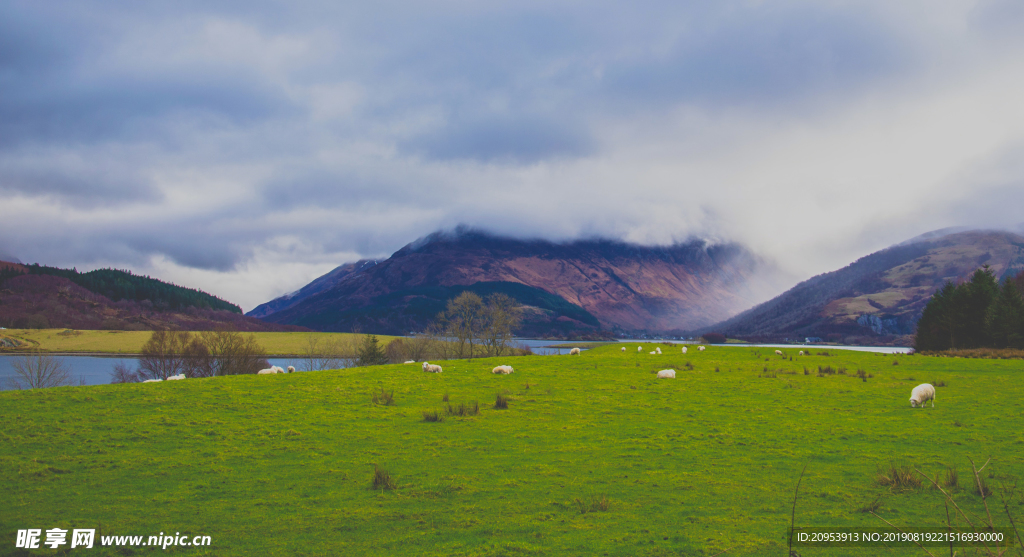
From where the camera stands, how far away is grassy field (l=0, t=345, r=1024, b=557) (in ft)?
23.9

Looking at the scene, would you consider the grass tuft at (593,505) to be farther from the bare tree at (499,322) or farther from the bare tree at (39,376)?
the bare tree at (39,376)

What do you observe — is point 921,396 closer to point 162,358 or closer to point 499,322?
point 499,322

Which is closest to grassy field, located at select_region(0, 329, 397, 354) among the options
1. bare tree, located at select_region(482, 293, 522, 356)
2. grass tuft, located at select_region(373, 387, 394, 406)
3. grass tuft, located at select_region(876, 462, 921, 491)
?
bare tree, located at select_region(482, 293, 522, 356)

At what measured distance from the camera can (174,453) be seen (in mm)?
11719

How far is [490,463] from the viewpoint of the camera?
10711 mm

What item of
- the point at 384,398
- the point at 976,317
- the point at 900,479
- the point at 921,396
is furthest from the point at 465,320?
the point at 900,479

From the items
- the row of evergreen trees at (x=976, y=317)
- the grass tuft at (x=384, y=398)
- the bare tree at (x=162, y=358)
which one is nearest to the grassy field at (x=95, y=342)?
the bare tree at (x=162, y=358)

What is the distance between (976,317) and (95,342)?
17775cm

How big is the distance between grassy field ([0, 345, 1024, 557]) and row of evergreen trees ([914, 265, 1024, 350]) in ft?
134

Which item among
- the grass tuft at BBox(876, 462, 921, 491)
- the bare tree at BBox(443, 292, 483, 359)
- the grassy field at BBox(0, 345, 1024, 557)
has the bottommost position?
the grassy field at BBox(0, 345, 1024, 557)

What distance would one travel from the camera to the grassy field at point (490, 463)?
7273 mm

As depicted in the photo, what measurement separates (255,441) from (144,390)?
29.8 ft

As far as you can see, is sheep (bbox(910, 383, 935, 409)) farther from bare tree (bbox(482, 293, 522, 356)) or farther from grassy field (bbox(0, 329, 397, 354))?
grassy field (bbox(0, 329, 397, 354))

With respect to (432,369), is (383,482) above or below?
below
